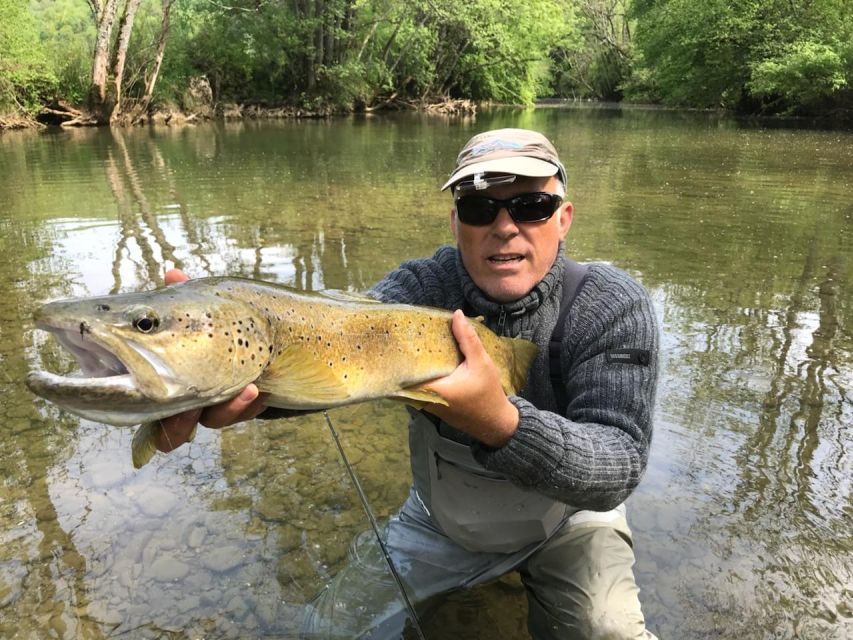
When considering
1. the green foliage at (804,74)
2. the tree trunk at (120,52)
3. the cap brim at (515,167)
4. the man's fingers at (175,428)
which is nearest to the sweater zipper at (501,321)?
the cap brim at (515,167)

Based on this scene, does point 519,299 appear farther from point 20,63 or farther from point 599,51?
point 599,51

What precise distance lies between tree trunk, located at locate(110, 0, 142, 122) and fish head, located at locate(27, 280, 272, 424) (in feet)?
97.6

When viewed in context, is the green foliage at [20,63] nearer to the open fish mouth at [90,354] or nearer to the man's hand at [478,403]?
the open fish mouth at [90,354]

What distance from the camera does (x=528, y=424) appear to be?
196 cm

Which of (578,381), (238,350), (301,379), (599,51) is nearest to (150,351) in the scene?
(238,350)

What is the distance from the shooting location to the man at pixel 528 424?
6.51ft

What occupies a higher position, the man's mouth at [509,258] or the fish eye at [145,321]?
the fish eye at [145,321]

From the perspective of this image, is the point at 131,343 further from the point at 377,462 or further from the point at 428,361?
the point at 377,462

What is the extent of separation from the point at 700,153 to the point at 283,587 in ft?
61.7

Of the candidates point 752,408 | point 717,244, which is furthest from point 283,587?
point 717,244

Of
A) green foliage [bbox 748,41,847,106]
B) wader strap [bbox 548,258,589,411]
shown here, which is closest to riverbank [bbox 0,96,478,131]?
green foliage [bbox 748,41,847,106]

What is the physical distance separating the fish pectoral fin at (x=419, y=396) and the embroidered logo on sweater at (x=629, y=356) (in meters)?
0.66

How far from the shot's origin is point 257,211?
10.4 m

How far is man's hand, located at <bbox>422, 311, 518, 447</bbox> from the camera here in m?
1.92
